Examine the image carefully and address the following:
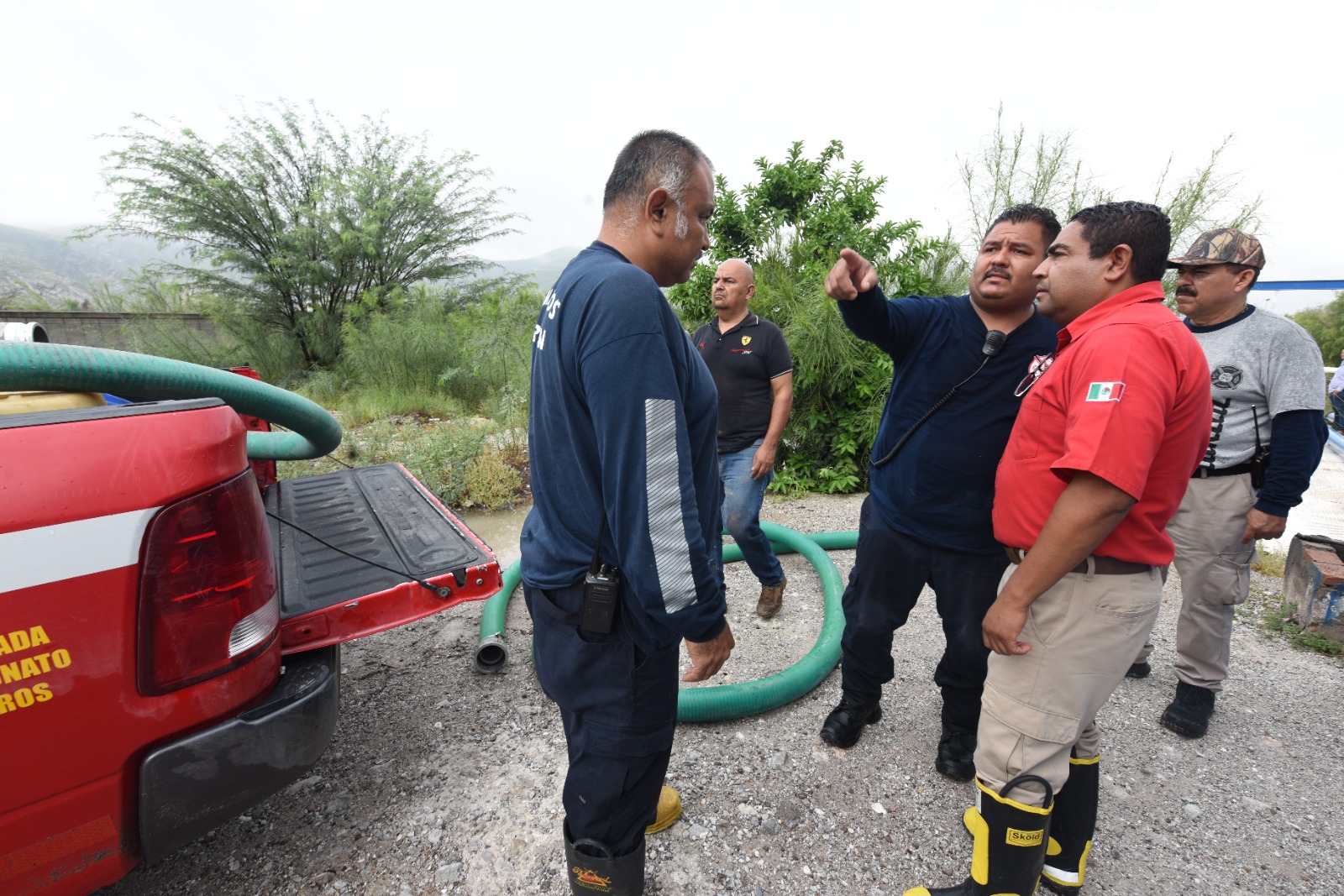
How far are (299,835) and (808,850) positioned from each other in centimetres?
171

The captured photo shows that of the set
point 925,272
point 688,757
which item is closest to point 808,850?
point 688,757

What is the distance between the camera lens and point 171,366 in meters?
1.72

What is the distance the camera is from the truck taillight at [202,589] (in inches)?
47.8

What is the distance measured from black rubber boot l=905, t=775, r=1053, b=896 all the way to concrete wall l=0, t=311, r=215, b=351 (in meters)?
14.8

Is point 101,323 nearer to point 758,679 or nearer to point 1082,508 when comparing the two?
point 758,679

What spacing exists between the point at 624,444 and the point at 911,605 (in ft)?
5.16

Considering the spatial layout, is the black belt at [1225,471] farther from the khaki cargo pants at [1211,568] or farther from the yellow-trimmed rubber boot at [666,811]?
the yellow-trimmed rubber boot at [666,811]

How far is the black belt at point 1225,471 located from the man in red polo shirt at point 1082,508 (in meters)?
1.43

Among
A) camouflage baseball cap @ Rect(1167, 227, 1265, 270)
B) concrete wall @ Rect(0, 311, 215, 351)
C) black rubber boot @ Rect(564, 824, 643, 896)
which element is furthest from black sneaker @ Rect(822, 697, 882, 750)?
concrete wall @ Rect(0, 311, 215, 351)

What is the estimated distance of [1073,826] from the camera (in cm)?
175

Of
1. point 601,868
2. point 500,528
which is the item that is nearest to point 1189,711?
point 601,868

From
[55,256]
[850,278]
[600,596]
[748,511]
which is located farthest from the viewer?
[55,256]

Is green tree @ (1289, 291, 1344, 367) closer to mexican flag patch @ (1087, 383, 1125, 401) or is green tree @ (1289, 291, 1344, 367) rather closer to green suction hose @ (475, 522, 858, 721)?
green suction hose @ (475, 522, 858, 721)

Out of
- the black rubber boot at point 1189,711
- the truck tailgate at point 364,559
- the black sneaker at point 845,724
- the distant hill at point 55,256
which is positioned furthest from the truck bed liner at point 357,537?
the distant hill at point 55,256
